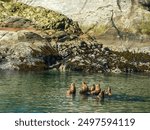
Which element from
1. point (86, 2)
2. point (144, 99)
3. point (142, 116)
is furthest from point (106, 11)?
point (142, 116)

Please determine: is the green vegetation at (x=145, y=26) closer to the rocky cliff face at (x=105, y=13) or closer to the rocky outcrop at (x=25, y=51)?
the rocky cliff face at (x=105, y=13)

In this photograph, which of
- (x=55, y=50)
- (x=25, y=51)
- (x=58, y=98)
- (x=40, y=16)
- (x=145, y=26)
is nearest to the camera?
(x=58, y=98)

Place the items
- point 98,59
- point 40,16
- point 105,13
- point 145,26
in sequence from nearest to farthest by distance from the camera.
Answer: point 98,59 < point 40,16 < point 145,26 < point 105,13

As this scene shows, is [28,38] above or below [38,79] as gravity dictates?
above

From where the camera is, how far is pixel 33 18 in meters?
134

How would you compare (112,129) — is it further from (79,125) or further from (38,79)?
(38,79)

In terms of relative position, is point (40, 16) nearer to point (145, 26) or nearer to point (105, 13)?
point (105, 13)

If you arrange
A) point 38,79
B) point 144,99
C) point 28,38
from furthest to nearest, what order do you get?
point 28,38 → point 38,79 → point 144,99

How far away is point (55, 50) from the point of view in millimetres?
118875

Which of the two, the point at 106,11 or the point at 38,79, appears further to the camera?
the point at 106,11

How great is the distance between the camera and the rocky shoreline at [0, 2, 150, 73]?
10931cm

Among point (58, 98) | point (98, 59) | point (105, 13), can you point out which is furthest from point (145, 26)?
point (58, 98)

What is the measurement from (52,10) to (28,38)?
33.0m

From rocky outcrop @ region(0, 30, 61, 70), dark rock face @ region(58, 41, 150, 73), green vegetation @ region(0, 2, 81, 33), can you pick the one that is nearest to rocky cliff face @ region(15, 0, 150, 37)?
green vegetation @ region(0, 2, 81, 33)
